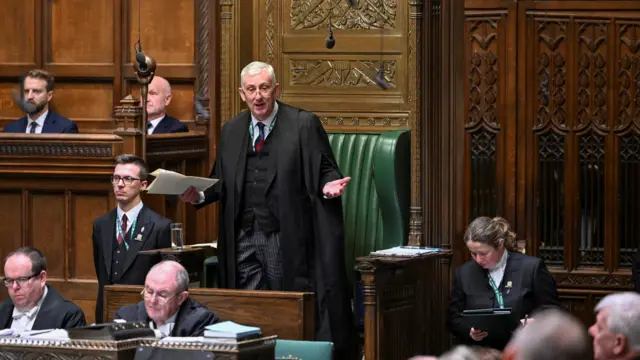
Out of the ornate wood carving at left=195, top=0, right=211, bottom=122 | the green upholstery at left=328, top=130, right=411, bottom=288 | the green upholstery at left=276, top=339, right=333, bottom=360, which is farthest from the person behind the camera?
the ornate wood carving at left=195, top=0, right=211, bottom=122

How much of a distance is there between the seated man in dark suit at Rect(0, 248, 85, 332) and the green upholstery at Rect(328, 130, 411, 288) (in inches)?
77.1

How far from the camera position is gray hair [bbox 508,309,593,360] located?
119 inches

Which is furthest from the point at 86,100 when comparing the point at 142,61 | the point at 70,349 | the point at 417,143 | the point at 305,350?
the point at 70,349

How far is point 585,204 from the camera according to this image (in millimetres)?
7723

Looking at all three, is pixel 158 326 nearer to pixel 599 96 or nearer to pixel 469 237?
pixel 469 237

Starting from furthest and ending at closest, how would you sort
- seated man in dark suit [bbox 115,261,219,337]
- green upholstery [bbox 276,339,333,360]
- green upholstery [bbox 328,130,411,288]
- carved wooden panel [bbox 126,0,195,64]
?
1. carved wooden panel [bbox 126,0,195,64]
2. green upholstery [bbox 328,130,411,288]
3. seated man in dark suit [bbox 115,261,219,337]
4. green upholstery [bbox 276,339,333,360]

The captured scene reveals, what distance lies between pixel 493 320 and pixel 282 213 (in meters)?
1.16

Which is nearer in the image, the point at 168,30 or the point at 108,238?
the point at 108,238

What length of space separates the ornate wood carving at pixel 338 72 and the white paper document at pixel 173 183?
1536mm

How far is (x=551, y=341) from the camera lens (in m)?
3.05

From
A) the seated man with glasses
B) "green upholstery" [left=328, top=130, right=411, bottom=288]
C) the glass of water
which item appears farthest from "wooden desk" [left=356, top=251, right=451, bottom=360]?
the seated man with glasses

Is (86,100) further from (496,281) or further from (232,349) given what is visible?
(232,349)

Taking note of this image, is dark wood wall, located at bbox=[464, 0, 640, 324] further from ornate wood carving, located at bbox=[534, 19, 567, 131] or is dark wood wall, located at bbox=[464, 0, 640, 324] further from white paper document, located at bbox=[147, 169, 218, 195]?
white paper document, located at bbox=[147, 169, 218, 195]

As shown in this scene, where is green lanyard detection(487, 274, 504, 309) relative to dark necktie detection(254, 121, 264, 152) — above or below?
below
